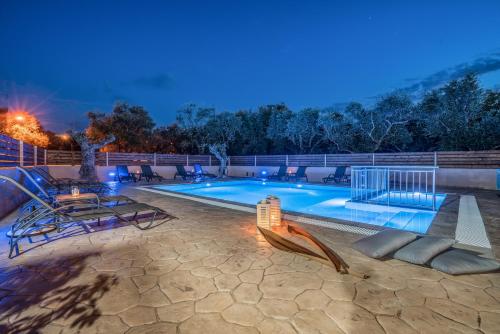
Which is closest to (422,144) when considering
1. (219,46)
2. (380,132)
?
(380,132)

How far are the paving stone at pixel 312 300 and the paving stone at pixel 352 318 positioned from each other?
5 centimetres


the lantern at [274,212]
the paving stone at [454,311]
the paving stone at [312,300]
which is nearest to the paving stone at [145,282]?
the paving stone at [312,300]

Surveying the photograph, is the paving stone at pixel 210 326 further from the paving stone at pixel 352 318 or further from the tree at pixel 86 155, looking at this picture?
the tree at pixel 86 155

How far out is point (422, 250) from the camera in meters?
2.64

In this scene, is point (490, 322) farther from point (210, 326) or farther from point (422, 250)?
point (210, 326)

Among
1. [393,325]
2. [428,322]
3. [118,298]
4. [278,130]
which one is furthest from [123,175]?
[428,322]

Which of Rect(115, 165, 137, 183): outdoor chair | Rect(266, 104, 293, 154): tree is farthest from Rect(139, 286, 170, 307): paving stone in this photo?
Rect(266, 104, 293, 154): tree

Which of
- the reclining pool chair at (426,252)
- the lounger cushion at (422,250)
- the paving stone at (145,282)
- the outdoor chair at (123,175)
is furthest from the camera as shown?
the outdoor chair at (123,175)

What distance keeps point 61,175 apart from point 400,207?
15.1 meters

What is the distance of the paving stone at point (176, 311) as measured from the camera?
5.57 feet

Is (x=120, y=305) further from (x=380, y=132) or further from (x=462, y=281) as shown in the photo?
(x=380, y=132)

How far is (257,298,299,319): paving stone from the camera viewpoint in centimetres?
173

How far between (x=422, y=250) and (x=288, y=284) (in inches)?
63.1

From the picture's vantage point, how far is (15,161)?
715 cm
